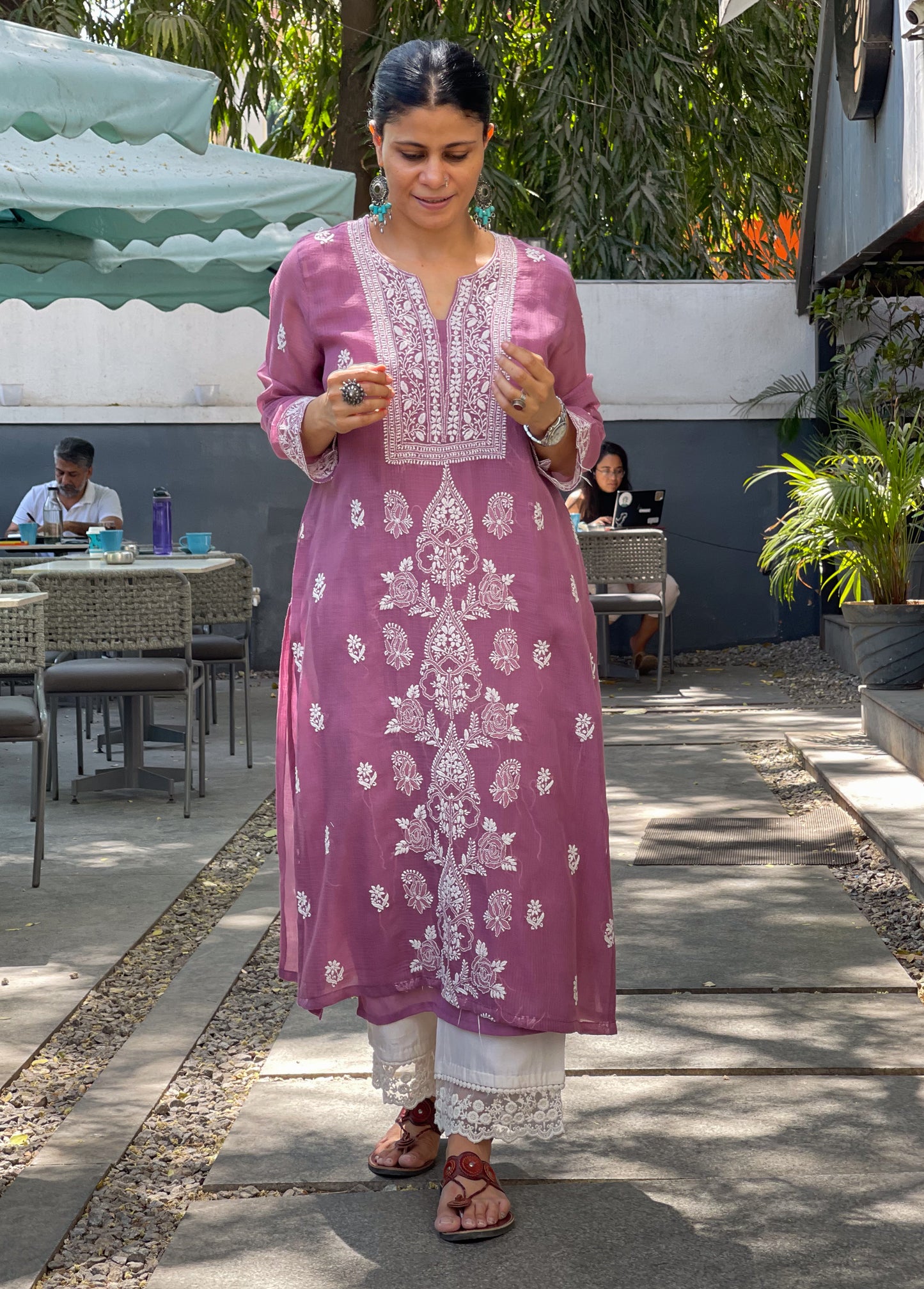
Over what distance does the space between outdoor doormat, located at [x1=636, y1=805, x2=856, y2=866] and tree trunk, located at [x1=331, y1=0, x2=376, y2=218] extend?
6.81m

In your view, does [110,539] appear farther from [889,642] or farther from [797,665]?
[797,665]

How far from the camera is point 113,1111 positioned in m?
2.96

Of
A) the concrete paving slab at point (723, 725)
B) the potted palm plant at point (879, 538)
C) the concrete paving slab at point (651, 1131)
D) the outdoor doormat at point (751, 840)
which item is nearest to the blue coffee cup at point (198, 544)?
the concrete paving slab at point (723, 725)

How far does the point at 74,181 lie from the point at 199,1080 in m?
3.04

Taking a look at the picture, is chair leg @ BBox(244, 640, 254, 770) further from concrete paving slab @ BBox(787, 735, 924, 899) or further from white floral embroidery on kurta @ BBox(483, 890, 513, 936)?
white floral embroidery on kurta @ BBox(483, 890, 513, 936)

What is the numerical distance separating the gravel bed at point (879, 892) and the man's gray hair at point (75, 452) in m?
4.18

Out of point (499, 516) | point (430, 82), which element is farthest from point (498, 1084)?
point (430, 82)

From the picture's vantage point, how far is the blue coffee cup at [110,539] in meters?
6.18

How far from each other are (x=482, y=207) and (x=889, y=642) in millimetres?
5198

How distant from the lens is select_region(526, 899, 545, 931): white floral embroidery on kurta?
239cm

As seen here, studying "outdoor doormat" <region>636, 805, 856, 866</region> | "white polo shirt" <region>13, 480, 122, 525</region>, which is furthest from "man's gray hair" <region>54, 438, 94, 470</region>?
"outdoor doormat" <region>636, 805, 856, 866</region>

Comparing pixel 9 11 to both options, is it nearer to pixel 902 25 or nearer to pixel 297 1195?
pixel 902 25

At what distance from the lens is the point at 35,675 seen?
4590 mm

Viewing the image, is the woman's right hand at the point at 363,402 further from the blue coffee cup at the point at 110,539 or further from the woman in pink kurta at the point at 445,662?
the blue coffee cup at the point at 110,539
